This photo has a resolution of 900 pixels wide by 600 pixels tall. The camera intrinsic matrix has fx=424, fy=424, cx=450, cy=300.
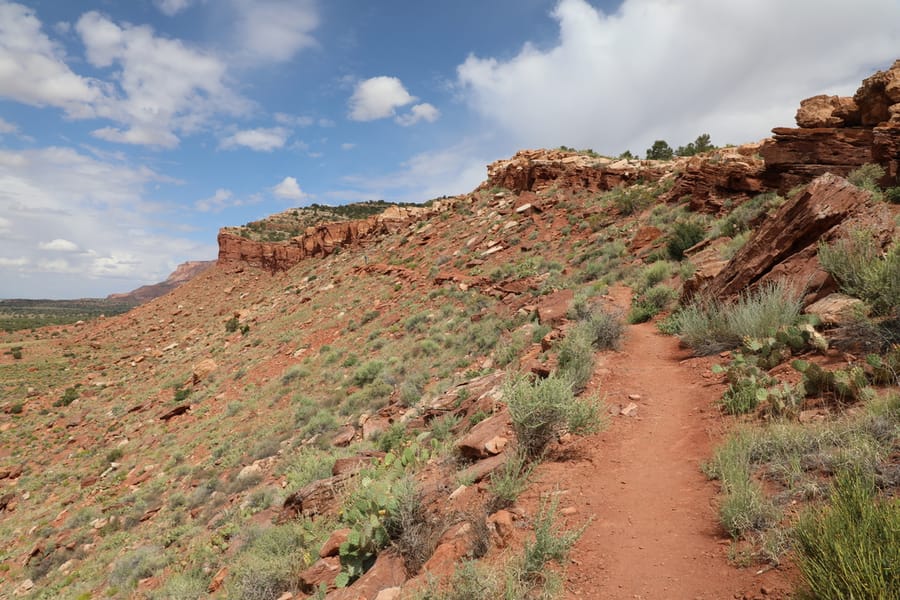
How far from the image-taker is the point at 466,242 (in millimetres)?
23828

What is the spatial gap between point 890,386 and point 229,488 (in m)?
11.1

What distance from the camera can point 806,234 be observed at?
22.7 ft

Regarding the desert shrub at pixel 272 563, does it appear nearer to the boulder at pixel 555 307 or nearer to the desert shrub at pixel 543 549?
the desert shrub at pixel 543 549

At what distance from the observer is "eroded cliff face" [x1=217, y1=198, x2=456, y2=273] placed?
36219 millimetres

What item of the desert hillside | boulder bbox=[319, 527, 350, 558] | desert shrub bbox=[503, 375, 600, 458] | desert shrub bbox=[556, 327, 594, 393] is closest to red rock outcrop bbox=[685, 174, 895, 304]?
the desert hillside

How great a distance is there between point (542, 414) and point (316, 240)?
3892 cm

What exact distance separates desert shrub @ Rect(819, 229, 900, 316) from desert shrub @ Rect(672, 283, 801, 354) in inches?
23.4

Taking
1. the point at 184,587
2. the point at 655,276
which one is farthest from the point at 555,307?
the point at 184,587

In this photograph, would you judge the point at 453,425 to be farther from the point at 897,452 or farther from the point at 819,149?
the point at 819,149

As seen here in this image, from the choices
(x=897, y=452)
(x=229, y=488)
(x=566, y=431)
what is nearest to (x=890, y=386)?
(x=897, y=452)

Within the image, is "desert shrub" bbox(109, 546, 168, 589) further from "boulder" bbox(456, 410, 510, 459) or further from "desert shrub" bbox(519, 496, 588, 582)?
"desert shrub" bbox(519, 496, 588, 582)

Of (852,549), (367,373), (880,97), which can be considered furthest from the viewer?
(367,373)

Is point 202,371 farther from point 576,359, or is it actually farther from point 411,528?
point 411,528

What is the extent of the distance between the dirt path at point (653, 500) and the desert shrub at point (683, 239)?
7.14m
